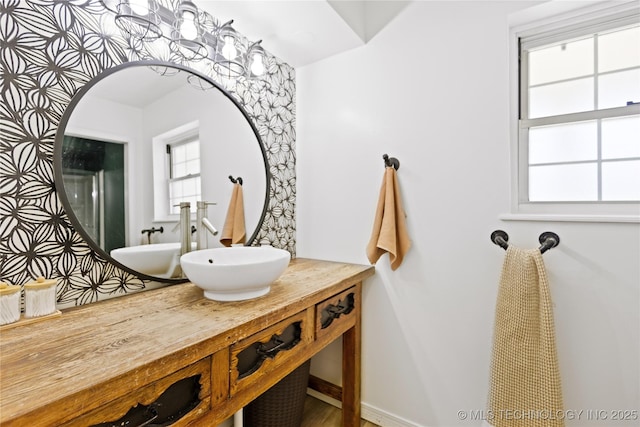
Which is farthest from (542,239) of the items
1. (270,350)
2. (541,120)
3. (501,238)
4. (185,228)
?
(185,228)

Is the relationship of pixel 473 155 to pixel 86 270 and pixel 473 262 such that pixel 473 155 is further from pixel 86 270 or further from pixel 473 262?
pixel 86 270

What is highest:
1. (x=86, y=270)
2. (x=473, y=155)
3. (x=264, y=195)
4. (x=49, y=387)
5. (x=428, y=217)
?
(x=473, y=155)

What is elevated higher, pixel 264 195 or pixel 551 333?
pixel 264 195

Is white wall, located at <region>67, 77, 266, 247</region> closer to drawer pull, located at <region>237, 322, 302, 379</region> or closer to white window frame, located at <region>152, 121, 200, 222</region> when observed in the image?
white window frame, located at <region>152, 121, 200, 222</region>

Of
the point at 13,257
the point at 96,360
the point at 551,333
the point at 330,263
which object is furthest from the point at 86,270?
the point at 551,333

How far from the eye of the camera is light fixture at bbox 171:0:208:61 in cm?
132

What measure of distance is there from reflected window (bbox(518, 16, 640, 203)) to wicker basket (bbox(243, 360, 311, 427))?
57.3 inches

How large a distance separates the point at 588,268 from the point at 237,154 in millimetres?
1661

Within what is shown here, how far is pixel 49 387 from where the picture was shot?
56cm

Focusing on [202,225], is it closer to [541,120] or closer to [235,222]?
[235,222]

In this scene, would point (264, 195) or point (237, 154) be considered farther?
point (264, 195)

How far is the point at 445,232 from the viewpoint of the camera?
4.79 ft

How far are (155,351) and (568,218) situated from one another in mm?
1500

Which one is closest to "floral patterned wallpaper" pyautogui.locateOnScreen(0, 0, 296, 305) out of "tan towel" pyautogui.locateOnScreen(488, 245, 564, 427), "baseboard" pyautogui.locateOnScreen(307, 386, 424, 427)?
"baseboard" pyautogui.locateOnScreen(307, 386, 424, 427)
